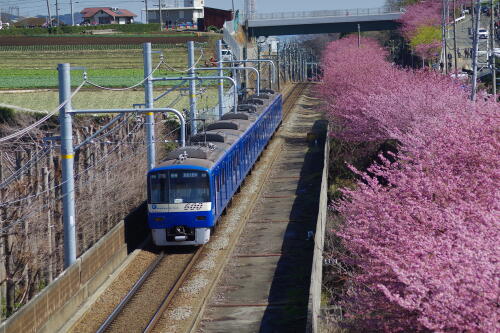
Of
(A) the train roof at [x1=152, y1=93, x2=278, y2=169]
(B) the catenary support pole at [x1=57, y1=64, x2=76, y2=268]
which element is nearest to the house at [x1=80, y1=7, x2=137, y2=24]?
(A) the train roof at [x1=152, y1=93, x2=278, y2=169]

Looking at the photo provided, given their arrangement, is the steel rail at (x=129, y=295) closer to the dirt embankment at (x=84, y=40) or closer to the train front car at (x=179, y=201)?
the train front car at (x=179, y=201)

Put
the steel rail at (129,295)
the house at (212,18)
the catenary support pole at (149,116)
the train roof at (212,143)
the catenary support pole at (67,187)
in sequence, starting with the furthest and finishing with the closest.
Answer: the house at (212,18) → the catenary support pole at (149,116) → the train roof at (212,143) → the catenary support pole at (67,187) → the steel rail at (129,295)

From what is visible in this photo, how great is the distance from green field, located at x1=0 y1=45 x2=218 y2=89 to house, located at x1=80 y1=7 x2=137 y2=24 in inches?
2952

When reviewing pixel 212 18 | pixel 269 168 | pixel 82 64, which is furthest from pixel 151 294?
pixel 212 18

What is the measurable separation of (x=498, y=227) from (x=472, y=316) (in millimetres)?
2336

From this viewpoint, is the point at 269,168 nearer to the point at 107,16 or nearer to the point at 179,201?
the point at 179,201

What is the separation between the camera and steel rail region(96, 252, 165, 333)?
16.2 meters

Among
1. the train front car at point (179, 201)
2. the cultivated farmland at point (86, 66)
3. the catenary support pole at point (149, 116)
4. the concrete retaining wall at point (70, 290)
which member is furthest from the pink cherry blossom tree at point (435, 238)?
the cultivated farmland at point (86, 66)

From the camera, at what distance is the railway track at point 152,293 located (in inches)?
639

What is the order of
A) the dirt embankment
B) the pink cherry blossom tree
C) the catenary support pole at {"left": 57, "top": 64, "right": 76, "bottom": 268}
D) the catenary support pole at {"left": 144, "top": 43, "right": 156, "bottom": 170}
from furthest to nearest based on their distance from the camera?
the dirt embankment
the catenary support pole at {"left": 144, "top": 43, "right": 156, "bottom": 170}
the catenary support pole at {"left": 57, "top": 64, "right": 76, "bottom": 268}
the pink cherry blossom tree

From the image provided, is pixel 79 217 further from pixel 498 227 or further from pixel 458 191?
pixel 498 227

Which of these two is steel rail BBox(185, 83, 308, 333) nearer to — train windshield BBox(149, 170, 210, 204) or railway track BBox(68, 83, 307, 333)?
railway track BBox(68, 83, 307, 333)

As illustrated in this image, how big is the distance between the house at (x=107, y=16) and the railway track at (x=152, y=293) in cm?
13943

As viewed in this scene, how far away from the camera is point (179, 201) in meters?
21.2
